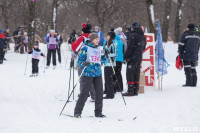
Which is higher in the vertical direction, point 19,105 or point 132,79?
→ point 132,79

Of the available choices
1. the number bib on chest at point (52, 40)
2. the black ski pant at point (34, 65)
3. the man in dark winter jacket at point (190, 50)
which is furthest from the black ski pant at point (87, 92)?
the number bib on chest at point (52, 40)

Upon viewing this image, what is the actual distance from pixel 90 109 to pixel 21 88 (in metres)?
3.48

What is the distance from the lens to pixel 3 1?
1048 inches

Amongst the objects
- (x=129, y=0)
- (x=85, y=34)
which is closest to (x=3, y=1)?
(x=129, y=0)

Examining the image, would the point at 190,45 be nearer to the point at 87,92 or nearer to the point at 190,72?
the point at 190,72

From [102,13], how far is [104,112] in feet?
80.9

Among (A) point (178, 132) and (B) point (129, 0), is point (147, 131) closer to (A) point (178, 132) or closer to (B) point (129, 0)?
(A) point (178, 132)

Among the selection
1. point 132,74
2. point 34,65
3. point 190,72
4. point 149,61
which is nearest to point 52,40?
point 34,65

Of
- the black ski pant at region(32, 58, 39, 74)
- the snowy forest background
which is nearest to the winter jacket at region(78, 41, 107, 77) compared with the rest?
the black ski pant at region(32, 58, 39, 74)

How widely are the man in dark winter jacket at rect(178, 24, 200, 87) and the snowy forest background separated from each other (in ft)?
34.8

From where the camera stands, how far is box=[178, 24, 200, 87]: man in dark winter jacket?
8594 millimetres

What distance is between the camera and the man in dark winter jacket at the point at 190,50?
859 centimetres

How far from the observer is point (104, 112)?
6285mm

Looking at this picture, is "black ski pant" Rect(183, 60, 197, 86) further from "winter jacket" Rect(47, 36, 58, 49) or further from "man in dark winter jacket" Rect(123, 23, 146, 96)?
"winter jacket" Rect(47, 36, 58, 49)
